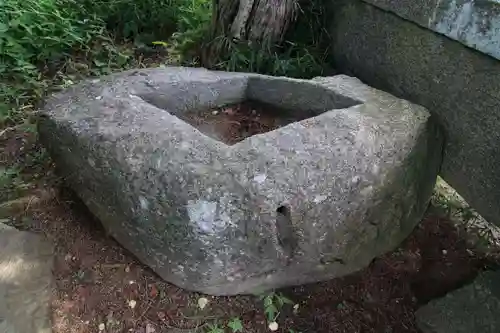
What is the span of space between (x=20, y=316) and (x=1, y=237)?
42 centimetres

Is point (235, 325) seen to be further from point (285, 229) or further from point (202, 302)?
point (285, 229)

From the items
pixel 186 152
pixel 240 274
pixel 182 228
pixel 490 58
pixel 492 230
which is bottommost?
pixel 492 230

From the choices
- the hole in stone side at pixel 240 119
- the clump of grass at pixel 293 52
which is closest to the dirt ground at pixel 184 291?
the hole in stone side at pixel 240 119

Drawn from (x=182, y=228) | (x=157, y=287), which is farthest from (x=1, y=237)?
(x=182, y=228)

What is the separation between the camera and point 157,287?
207 cm

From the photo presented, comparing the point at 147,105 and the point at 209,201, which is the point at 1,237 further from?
the point at 209,201

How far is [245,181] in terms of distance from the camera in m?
1.87

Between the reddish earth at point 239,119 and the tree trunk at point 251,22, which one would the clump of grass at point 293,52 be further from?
the reddish earth at point 239,119

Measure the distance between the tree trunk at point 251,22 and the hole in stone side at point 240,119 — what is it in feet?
1.50

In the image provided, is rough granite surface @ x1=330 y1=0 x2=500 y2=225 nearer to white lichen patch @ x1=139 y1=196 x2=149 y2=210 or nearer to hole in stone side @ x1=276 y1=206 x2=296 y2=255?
hole in stone side @ x1=276 y1=206 x2=296 y2=255

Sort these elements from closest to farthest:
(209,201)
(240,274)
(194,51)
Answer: (209,201), (240,274), (194,51)

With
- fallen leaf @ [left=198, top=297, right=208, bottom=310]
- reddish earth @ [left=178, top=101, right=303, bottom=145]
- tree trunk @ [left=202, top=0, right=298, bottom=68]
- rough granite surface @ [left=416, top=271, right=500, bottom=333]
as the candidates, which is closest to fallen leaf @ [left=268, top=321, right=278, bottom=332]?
fallen leaf @ [left=198, top=297, right=208, bottom=310]

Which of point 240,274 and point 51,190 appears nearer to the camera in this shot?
point 240,274

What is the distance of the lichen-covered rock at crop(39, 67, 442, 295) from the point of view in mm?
1869
